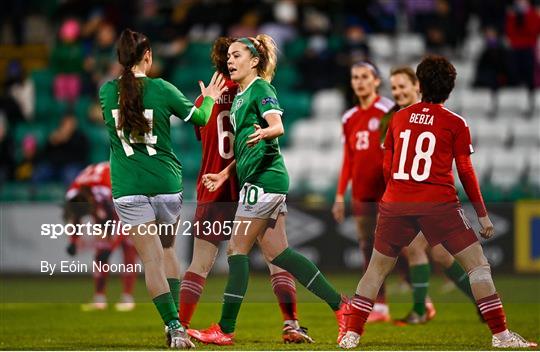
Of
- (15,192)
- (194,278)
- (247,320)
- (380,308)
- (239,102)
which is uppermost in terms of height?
(239,102)

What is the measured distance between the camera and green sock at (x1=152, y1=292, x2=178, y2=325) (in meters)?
8.30

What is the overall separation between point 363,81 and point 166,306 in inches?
136

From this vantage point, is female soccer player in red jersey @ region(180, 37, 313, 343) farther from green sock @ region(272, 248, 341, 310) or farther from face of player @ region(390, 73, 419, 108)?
face of player @ region(390, 73, 419, 108)

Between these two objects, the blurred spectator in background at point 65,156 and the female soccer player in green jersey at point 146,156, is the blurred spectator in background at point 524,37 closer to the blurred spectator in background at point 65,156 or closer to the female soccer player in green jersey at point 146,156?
the blurred spectator in background at point 65,156

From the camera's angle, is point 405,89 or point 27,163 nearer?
point 405,89

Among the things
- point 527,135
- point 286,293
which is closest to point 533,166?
point 527,135

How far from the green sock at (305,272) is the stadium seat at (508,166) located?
27.4 feet

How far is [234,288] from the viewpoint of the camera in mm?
8688

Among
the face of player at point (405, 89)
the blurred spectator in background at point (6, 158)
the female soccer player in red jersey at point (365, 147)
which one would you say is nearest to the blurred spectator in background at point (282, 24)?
the blurred spectator in background at point (6, 158)

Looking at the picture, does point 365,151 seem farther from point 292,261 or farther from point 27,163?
point 27,163

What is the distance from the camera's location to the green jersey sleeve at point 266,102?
27.3 ft

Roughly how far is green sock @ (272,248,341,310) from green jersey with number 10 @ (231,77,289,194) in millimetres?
522

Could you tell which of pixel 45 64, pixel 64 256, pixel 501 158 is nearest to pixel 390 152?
pixel 64 256

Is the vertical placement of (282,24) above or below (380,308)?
above
